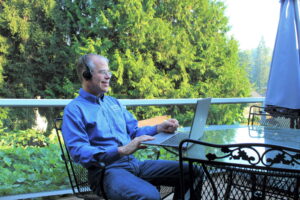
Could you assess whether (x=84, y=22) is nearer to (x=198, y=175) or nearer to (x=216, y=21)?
(x=216, y=21)

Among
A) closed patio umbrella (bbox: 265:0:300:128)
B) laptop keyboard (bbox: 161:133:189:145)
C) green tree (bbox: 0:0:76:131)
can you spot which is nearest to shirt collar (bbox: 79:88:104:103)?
laptop keyboard (bbox: 161:133:189:145)

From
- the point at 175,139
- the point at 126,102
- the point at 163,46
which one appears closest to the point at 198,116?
the point at 175,139

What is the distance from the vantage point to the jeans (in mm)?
1312

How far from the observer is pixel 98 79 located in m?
1.65

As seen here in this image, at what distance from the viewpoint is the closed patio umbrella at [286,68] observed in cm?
274

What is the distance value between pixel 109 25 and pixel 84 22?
1.42 metres

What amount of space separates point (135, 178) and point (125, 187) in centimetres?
9

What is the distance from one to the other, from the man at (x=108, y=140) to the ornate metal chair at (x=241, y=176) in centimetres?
28

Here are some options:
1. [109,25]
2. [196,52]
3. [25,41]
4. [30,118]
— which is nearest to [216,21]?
[196,52]

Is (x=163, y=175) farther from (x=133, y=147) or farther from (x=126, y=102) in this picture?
(x=126, y=102)

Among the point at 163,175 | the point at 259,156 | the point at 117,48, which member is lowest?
the point at 163,175

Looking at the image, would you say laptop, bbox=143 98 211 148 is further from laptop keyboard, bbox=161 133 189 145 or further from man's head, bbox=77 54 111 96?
man's head, bbox=77 54 111 96

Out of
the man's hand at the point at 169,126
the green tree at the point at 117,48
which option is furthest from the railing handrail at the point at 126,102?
the green tree at the point at 117,48

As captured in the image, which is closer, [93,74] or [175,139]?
[175,139]
